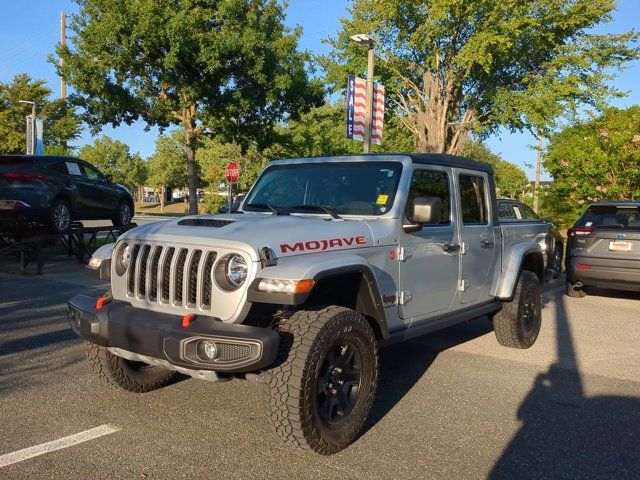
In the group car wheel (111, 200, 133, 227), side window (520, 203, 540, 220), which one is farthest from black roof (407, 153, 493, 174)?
car wheel (111, 200, 133, 227)

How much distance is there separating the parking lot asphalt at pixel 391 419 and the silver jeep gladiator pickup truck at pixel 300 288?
0.91 feet

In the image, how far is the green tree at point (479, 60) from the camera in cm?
2164

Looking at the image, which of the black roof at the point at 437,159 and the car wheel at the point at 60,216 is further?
the car wheel at the point at 60,216

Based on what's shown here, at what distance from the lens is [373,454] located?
3.48 m

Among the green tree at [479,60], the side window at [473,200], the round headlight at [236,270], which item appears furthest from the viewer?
the green tree at [479,60]

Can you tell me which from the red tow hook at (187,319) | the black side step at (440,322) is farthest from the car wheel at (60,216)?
the red tow hook at (187,319)

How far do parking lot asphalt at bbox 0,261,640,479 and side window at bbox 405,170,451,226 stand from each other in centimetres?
144

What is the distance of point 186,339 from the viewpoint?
3.14 meters

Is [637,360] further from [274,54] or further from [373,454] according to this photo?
[274,54]

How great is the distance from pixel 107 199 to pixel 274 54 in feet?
30.4

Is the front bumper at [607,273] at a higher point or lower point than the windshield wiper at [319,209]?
lower

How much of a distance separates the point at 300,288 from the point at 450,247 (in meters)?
1.96

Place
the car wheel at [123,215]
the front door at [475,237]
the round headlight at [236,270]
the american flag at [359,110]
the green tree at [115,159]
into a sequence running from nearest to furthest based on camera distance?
the round headlight at [236,270], the front door at [475,237], the car wheel at [123,215], the american flag at [359,110], the green tree at [115,159]

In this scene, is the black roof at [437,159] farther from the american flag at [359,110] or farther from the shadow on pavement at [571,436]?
the american flag at [359,110]
